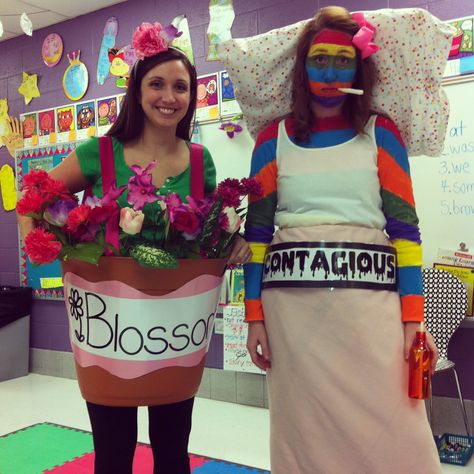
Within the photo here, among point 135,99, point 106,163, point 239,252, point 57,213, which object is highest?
point 135,99

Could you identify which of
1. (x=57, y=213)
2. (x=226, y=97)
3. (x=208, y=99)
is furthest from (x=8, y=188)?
(x=57, y=213)

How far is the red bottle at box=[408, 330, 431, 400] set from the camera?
122cm

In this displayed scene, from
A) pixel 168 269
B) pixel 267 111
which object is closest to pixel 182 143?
pixel 267 111

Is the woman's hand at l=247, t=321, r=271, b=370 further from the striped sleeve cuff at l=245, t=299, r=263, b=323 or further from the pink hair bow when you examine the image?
the pink hair bow

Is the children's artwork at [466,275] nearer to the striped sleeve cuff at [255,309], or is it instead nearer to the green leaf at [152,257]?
the striped sleeve cuff at [255,309]

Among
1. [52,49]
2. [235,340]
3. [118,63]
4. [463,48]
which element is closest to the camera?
[463,48]

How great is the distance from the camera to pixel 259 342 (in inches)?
54.4

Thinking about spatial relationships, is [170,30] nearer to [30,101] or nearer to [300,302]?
[300,302]

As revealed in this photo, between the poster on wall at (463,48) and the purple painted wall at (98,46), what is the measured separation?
0.18 feet

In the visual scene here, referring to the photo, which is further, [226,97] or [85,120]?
[85,120]

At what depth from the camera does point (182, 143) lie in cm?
144

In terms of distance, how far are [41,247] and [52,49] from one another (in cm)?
334

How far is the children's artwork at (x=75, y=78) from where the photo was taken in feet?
12.6

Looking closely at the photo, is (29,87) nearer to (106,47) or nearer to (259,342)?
(106,47)
